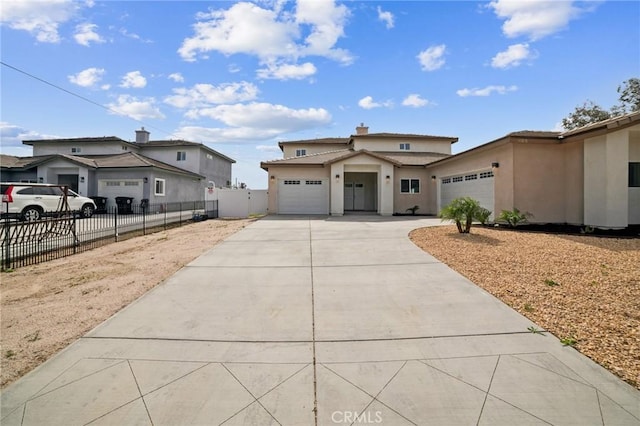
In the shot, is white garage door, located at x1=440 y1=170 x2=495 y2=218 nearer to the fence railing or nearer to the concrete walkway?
the concrete walkway

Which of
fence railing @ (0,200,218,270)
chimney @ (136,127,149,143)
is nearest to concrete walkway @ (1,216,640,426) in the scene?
fence railing @ (0,200,218,270)

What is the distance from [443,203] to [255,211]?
12.6 m

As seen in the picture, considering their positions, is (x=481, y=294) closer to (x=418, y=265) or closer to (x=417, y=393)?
(x=418, y=265)

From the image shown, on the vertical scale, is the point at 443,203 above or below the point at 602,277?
above

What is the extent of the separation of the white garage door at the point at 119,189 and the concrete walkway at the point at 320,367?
21.2 metres

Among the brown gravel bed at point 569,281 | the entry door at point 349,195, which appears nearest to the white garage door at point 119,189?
the entry door at point 349,195

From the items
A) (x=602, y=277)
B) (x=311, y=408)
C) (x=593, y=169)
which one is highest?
(x=593, y=169)

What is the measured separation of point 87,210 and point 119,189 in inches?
200

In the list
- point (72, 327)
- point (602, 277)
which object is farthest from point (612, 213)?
point (72, 327)

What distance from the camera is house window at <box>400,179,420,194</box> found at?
21.5 m

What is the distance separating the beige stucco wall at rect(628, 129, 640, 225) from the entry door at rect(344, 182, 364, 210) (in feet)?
49.7

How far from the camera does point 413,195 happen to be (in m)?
21.4

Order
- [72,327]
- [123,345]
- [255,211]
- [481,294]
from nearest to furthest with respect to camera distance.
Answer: [123,345], [72,327], [481,294], [255,211]

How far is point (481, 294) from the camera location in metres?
5.50
